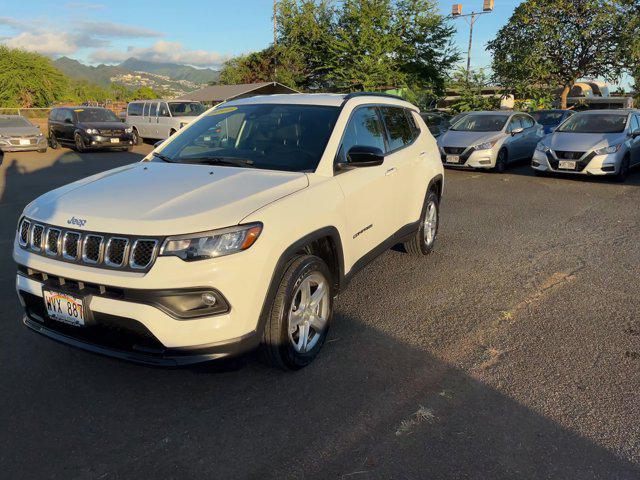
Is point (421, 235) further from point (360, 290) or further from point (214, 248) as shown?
point (214, 248)

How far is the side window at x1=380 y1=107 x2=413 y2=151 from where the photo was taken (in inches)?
191

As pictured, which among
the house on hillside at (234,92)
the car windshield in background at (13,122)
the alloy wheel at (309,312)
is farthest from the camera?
the house on hillside at (234,92)

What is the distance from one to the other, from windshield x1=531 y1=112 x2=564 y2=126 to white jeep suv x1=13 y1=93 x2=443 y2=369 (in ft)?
55.0

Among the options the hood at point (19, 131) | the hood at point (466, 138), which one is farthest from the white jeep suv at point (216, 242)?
the hood at point (19, 131)

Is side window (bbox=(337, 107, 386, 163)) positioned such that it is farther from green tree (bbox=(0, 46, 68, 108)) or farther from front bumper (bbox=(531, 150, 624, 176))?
green tree (bbox=(0, 46, 68, 108))

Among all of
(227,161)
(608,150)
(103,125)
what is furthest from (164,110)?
(227,161)

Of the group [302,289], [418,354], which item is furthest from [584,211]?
[302,289]

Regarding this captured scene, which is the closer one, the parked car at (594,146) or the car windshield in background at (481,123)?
the parked car at (594,146)

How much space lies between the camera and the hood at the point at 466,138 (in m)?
12.7

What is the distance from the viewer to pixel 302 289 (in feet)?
10.8

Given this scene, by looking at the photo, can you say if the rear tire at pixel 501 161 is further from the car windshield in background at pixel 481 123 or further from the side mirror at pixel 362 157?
the side mirror at pixel 362 157

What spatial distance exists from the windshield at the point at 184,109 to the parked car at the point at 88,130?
2.40 metres

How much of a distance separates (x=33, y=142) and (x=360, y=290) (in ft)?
53.3

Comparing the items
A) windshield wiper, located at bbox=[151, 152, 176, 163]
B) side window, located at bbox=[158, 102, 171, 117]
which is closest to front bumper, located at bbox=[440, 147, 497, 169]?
windshield wiper, located at bbox=[151, 152, 176, 163]
